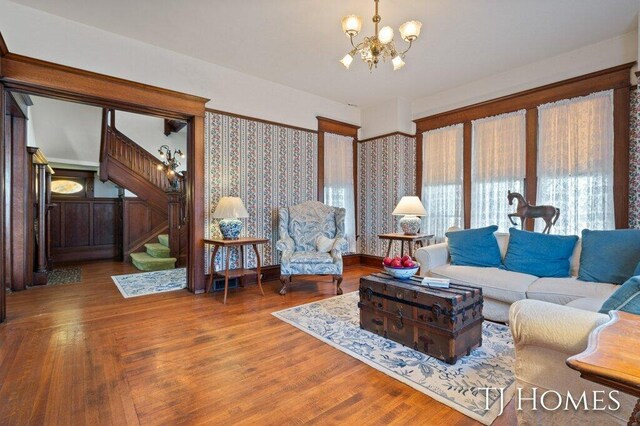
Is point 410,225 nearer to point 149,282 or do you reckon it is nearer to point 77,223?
point 149,282

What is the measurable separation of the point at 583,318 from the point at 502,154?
3785 millimetres

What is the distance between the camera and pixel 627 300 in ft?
4.00

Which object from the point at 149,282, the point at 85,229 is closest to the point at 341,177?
the point at 149,282

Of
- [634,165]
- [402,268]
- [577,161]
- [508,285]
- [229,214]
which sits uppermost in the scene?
[577,161]

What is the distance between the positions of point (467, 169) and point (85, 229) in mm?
7668

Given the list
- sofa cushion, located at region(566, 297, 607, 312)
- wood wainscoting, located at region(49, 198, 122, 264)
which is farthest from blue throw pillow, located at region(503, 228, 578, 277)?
wood wainscoting, located at region(49, 198, 122, 264)

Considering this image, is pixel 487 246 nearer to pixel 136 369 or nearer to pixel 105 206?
pixel 136 369

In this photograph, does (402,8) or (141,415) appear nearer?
(141,415)

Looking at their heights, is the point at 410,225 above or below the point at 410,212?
below

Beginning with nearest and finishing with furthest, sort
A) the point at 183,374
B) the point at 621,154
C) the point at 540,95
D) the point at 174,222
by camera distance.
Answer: the point at 183,374, the point at 621,154, the point at 540,95, the point at 174,222

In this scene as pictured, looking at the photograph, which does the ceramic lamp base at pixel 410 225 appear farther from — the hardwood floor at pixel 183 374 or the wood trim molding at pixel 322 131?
the hardwood floor at pixel 183 374

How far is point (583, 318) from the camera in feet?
3.88

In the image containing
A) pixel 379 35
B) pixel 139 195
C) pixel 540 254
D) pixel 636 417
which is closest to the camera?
pixel 636 417

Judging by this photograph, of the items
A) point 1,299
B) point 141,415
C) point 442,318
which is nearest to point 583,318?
point 442,318
